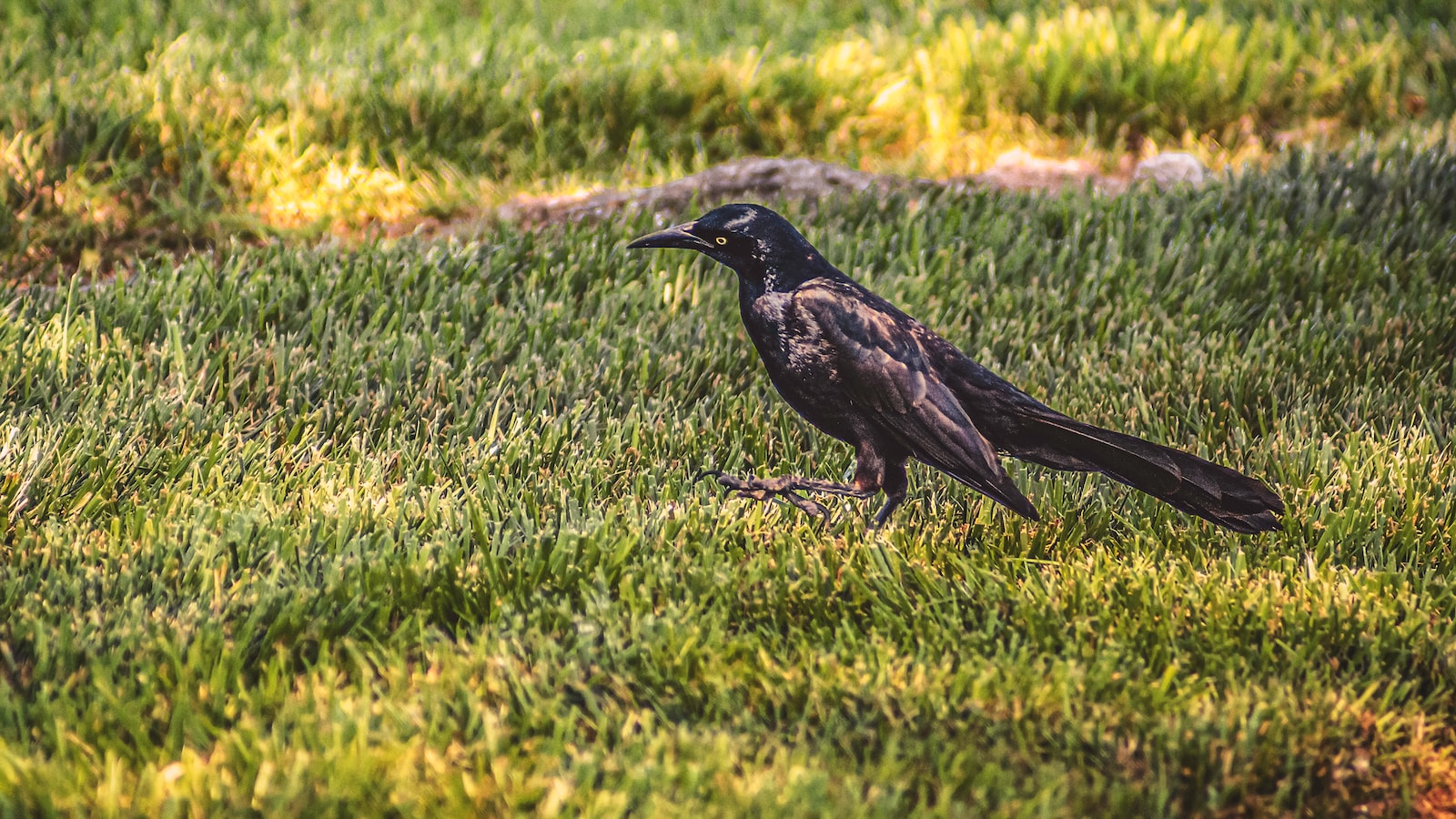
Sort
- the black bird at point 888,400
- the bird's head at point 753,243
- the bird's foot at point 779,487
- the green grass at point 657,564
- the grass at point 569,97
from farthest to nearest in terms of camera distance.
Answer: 1. the grass at point 569,97
2. the bird's head at point 753,243
3. the bird's foot at point 779,487
4. the black bird at point 888,400
5. the green grass at point 657,564

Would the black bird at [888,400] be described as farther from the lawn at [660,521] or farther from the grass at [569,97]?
the grass at [569,97]

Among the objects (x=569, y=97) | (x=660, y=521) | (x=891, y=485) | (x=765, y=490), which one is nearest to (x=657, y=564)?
(x=660, y=521)

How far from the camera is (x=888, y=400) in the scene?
2967 millimetres

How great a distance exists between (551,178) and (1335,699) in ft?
14.9

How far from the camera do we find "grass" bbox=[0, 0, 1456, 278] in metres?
5.65

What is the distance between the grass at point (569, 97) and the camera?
565cm

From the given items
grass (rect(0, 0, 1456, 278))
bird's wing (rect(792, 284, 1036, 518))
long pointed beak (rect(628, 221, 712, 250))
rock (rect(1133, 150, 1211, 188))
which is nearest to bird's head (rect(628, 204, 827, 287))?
long pointed beak (rect(628, 221, 712, 250))

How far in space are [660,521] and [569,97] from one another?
12.9 feet

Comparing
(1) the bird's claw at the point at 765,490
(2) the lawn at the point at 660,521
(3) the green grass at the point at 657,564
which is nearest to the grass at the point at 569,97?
(2) the lawn at the point at 660,521

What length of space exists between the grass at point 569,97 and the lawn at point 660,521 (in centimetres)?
6

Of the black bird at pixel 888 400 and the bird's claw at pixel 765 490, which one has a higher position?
the black bird at pixel 888 400

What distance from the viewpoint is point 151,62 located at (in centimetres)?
635

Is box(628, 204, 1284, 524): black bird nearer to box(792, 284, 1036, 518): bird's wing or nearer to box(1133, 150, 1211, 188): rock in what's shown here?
box(792, 284, 1036, 518): bird's wing

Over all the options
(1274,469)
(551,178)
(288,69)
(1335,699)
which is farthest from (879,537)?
(288,69)
